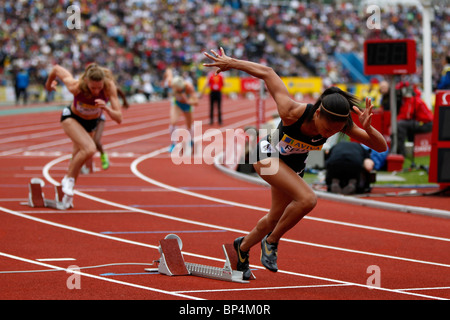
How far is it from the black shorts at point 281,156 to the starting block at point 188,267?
922 mm

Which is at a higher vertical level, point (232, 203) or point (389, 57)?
point (389, 57)

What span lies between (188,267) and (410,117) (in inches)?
409

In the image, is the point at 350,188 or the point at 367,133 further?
the point at 350,188

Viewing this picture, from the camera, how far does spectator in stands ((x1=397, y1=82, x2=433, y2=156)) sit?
16281mm

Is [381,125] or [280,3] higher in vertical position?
[280,3]

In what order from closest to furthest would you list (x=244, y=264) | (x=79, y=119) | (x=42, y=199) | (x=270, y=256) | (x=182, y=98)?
(x=270, y=256)
(x=244, y=264)
(x=79, y=119)
(x=42, y=199)
(x=182, y=98)

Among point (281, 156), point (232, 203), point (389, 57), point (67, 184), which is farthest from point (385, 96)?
point (281, 156)

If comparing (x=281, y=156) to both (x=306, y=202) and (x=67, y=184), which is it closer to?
(x=306, y=202)

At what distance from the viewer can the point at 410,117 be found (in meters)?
16.4

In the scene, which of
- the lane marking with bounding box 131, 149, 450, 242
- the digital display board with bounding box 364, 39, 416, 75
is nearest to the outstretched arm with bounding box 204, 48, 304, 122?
the lane marking with bounding box 131, 149, 450, 242

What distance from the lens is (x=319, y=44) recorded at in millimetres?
53406
